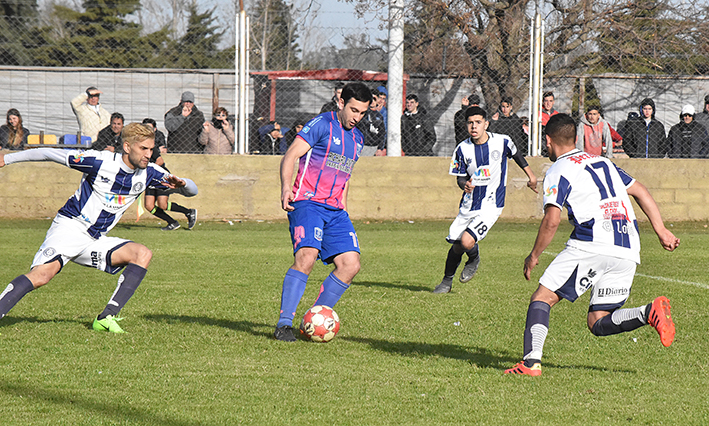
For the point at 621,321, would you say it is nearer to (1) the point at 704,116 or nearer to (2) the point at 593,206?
(2) the point at 593,206

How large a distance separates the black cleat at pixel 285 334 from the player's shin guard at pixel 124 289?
3.89ft

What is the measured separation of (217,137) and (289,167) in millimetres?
10083

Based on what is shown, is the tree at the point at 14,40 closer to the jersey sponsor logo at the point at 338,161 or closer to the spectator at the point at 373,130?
the spectator at the point at 373,130

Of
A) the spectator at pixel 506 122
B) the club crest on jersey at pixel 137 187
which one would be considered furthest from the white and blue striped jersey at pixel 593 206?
the spectator at pixel 506 122

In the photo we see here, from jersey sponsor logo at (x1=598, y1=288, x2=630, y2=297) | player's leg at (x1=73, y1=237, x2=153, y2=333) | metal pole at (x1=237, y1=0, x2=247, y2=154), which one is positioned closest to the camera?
jersey sponsor logo at (x1=598, y1=288, x2=630, y2=297)

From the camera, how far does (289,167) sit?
5801 mm

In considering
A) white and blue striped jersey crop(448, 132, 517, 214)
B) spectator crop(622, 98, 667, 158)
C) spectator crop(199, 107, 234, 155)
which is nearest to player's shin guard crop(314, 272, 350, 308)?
white and blue striped jersey crop(448, 132, 517, 214)

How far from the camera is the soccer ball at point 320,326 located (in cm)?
575

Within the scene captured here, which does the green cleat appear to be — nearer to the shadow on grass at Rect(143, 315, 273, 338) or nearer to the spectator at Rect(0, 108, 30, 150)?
the shadow on grass at Rect(143, 315, 273, 338)

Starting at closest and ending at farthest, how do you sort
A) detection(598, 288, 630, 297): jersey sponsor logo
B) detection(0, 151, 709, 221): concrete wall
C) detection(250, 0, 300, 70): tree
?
1. detection(598, 288, 630, 297): jersey sponsor logo
2. detection(0, 151, 709, 221): concrete wall
3. detection(250, 0, 300, 70): tree

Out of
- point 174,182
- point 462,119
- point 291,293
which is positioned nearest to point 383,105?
point 462,119

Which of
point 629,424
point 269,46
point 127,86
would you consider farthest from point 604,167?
point 269,46

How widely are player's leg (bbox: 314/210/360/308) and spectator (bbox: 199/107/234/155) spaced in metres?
9.80

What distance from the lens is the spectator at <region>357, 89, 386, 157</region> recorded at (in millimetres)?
15617
